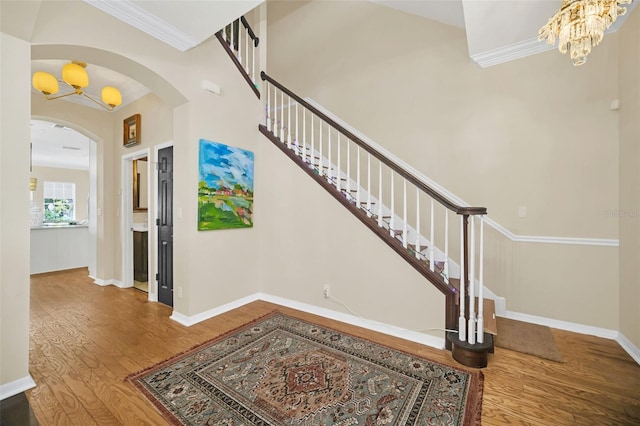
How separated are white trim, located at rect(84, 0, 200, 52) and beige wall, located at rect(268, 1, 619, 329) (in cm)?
235

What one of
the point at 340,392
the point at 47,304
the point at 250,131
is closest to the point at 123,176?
the point at 47,304

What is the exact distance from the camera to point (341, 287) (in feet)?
9.73

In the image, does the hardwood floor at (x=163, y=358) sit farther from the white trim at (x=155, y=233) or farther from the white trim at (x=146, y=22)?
the white trim at (x=146, y=22)

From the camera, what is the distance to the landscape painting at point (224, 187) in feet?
9.63

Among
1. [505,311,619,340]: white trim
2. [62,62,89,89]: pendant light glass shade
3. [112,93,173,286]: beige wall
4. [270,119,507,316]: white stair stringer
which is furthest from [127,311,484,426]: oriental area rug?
[62,62,89,89]: pendant light glass shade

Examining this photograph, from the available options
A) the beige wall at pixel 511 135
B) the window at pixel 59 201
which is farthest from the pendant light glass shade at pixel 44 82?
the window at pixel 59 201

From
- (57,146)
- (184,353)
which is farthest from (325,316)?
(57,146)

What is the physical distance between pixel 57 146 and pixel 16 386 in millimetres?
7776

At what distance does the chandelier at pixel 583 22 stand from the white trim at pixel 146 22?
3.02 m

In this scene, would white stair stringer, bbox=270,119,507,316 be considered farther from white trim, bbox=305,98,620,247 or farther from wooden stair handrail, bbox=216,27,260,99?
wooden stair handrail, bbox=216,27,260,99

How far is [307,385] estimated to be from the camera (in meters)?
1.86

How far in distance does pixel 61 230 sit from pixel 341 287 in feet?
18.7

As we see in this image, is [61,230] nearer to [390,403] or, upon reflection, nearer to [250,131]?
[250,131]

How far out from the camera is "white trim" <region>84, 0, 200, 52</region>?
214 centimetres
